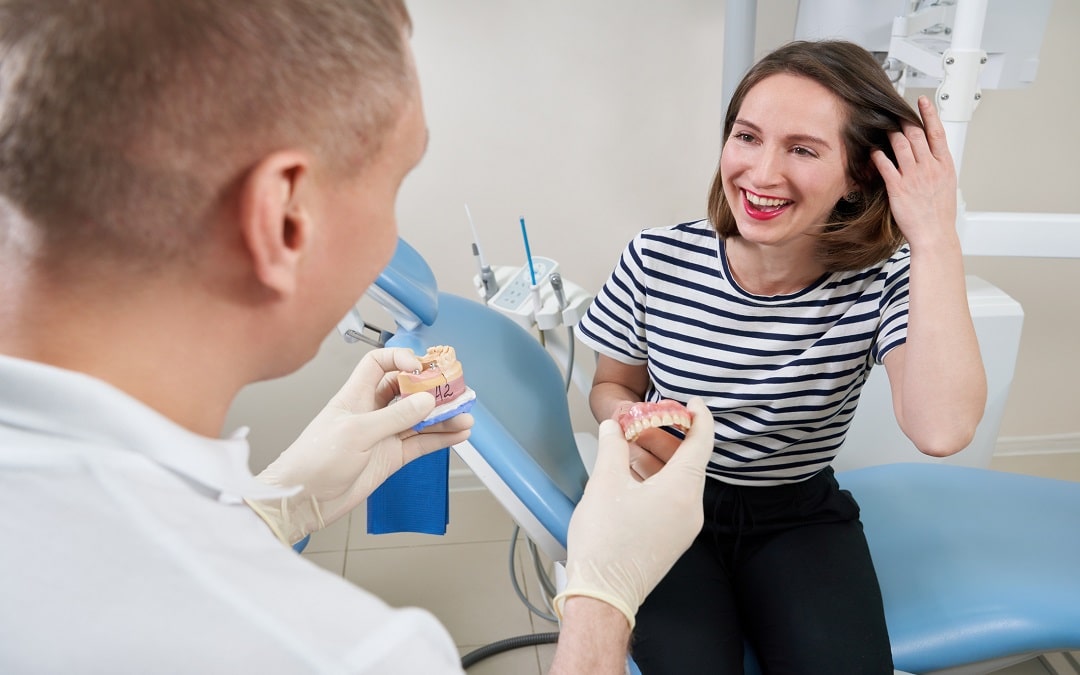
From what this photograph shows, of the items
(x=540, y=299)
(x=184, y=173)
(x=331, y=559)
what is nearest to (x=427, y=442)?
(x=540, y=299)

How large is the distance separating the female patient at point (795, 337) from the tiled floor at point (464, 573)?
83 cm

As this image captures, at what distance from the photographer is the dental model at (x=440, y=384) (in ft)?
3.67

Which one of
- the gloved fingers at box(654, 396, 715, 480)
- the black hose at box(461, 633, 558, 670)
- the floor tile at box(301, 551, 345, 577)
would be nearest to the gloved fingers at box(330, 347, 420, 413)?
the gloved fingers at box(654, 396, 715, 480)

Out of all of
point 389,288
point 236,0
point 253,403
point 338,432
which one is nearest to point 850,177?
point 389,288

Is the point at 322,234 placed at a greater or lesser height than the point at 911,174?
greater

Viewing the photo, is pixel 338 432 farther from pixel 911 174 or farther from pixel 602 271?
pixel 602 271

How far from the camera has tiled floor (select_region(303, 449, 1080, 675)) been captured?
1.95m

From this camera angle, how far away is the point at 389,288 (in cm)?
118

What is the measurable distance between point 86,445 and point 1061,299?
2615 millimetres

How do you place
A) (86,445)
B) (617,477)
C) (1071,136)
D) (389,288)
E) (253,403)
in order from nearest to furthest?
1. (86,445)
2. (617,477)
3. (389,288)
4. (1071,136)
5. (253,403)

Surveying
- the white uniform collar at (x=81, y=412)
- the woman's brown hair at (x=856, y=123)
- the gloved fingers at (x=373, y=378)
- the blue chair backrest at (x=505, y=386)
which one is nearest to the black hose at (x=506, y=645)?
the blue chair backrest at (x=505, y=386)

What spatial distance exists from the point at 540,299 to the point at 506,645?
872 mm

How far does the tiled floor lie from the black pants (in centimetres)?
78

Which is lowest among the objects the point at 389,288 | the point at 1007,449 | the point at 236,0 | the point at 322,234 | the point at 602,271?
the point at 1007,449
